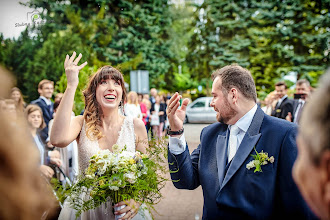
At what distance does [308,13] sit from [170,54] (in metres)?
11.1

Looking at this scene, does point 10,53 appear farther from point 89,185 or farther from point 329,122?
point 329,122

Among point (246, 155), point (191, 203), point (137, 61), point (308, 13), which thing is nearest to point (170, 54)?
point (137, 61)

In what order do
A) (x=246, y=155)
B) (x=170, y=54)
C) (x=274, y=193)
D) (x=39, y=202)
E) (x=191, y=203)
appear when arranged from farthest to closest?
1. (x=170, y=54)
2. (x=191, y=203)
3. (x=246, y=155)
4. (x=274, y=193)
5. (x=39, y=202)

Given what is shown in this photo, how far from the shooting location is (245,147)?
2201mm

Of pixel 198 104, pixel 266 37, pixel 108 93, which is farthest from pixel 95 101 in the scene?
pixel 266 37

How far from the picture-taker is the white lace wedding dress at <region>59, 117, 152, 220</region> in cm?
255

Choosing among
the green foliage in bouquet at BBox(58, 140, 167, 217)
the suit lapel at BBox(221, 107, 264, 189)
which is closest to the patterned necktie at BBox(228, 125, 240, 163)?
the suit lapel at BBox(221, 107, 264, 189)

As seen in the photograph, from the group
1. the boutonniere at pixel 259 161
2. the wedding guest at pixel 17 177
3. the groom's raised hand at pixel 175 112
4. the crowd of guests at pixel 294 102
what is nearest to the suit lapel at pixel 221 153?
the boutonniere at pixel 259 161

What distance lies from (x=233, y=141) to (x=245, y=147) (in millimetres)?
184

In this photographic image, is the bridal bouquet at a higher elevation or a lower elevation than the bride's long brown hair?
lower

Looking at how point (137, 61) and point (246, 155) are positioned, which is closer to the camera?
point (246, 155)

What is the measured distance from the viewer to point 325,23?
901 inches

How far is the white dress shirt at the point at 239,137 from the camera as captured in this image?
7.59 feet

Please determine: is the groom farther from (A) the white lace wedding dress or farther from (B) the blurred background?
(B) the blurred background
